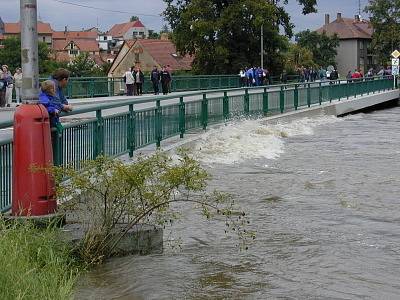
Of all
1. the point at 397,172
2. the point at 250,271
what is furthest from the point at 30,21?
the point at 397,172

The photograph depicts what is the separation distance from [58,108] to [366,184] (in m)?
6.82

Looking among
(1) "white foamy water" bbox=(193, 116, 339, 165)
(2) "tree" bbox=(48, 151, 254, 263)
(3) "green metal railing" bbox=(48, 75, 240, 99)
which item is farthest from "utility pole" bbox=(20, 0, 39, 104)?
(3) "green metal railing" bbox=(48, 75, 240, 99)

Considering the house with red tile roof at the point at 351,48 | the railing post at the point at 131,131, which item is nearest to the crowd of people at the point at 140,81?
the railing post at the point at 131,131

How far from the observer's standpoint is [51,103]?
9.18 meters

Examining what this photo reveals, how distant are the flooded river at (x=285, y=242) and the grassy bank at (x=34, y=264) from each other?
366 mm

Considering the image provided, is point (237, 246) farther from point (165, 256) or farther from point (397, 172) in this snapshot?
point (397, 172)

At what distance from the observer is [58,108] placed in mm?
9242

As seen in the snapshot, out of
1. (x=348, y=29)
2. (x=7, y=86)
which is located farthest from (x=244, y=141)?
(x=348, y=29)

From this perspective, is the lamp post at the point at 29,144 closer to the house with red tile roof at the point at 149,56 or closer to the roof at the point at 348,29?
the house with red tile roof at the point at 149,56

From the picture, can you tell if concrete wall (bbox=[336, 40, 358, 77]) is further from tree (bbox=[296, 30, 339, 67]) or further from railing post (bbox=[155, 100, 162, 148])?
railing post (bbox=[155, 100, 162, 148])

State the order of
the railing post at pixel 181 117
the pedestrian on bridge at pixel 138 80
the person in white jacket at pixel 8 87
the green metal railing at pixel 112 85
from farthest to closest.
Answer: the pedestrian on bridge at pixel 138 80
the green metal railing at pixel 112 85
the person in white jacket at pixel 8 87
the railing post at pixel 181 117

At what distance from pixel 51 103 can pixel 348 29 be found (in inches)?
5337

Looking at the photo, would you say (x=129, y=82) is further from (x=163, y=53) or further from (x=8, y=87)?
(x=163, y=53)

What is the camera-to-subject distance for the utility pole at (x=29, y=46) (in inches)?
→ 295
